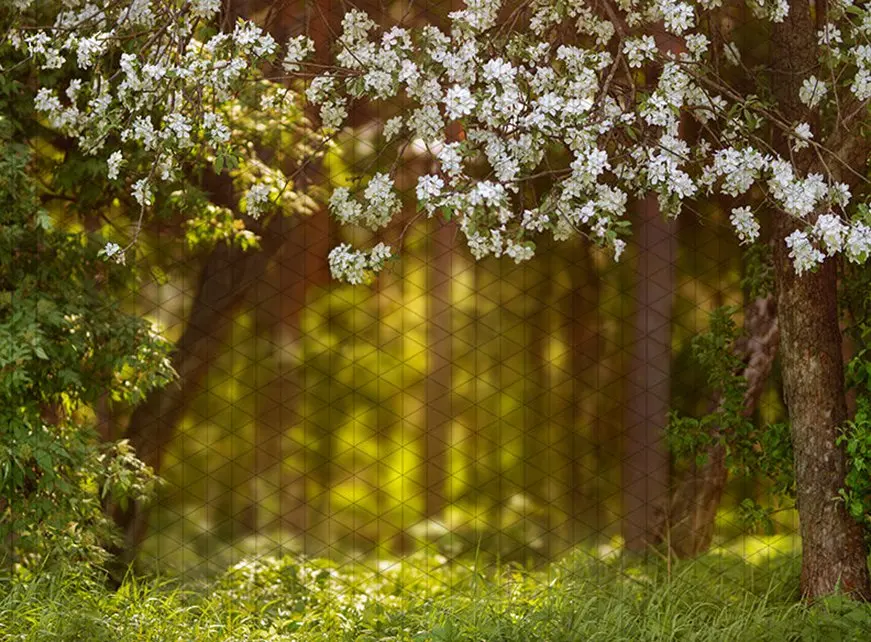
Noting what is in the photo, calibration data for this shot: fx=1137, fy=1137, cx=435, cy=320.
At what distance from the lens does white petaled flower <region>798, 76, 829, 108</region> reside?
3975mm

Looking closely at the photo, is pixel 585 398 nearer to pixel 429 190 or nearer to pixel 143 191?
pixel 143 191

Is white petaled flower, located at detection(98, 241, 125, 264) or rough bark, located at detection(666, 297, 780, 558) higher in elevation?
white petaled flower, located at detection(98, 241, 125, 264)

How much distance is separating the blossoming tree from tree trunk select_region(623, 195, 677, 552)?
4.88 feet

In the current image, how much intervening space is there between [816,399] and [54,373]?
294 cm

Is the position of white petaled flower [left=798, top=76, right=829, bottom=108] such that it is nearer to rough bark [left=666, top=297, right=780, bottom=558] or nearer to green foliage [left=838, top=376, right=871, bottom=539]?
green foliage [left=838, top=376, right=871, bottom=539]

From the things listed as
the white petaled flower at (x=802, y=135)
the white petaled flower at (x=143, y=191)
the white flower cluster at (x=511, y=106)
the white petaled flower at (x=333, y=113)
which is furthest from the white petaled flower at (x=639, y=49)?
the white petaled flower at (x=143, y=191)

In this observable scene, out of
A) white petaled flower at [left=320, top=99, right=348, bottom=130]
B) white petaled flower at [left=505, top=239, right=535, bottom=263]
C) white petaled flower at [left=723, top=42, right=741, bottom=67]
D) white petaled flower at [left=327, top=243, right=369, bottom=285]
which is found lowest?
white petaled flower at [left=327, top=243, right=369, bottom=285]

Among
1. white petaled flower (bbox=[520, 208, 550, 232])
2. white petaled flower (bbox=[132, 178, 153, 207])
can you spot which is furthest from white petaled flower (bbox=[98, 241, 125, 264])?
white petaled flower (bbox=[520, 208, 550, 232])

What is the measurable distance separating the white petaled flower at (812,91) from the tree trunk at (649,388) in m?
1.70

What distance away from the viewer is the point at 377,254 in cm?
367

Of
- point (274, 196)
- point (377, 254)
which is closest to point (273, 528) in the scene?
point (274, 196)

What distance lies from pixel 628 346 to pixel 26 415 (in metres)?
3.26

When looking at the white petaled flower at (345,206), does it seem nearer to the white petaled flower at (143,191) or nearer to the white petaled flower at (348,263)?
the white petaled flower at (348,263)

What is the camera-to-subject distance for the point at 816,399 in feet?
14.0
